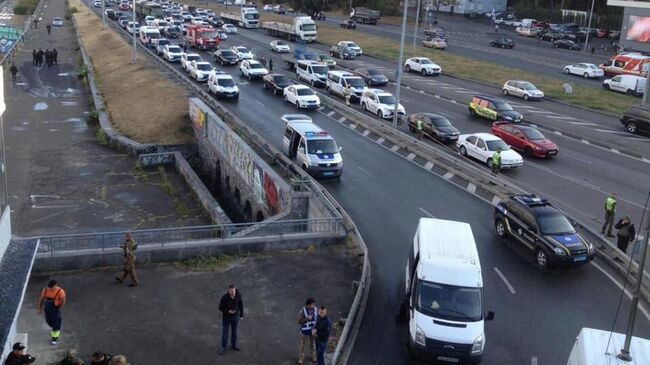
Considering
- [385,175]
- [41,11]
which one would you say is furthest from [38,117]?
[41,11]

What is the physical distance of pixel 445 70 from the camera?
6538 cm

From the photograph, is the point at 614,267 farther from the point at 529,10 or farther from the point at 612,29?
the point at 529,10

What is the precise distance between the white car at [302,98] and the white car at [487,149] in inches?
499

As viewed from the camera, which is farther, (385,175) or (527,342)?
(385,175)

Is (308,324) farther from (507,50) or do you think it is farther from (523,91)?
(507,50)

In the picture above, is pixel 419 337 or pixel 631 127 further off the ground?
pixel 631 127

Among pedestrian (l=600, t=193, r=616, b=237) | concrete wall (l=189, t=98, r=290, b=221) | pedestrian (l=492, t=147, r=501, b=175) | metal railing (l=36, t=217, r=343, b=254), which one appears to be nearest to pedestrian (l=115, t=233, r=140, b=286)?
metal railing (l=36, t=217, r=343, b=254)

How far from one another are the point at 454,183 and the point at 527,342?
43.6ft

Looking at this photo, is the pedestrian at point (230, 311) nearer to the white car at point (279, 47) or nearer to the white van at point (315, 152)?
the white van at point (315, 152)

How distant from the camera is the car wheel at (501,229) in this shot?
74.1 feet

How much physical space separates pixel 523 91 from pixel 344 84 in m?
14.2

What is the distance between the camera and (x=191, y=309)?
54.4 ft

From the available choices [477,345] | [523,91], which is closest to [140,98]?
[523,91]

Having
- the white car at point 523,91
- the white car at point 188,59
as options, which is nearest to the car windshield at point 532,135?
the white car at point 523,91
